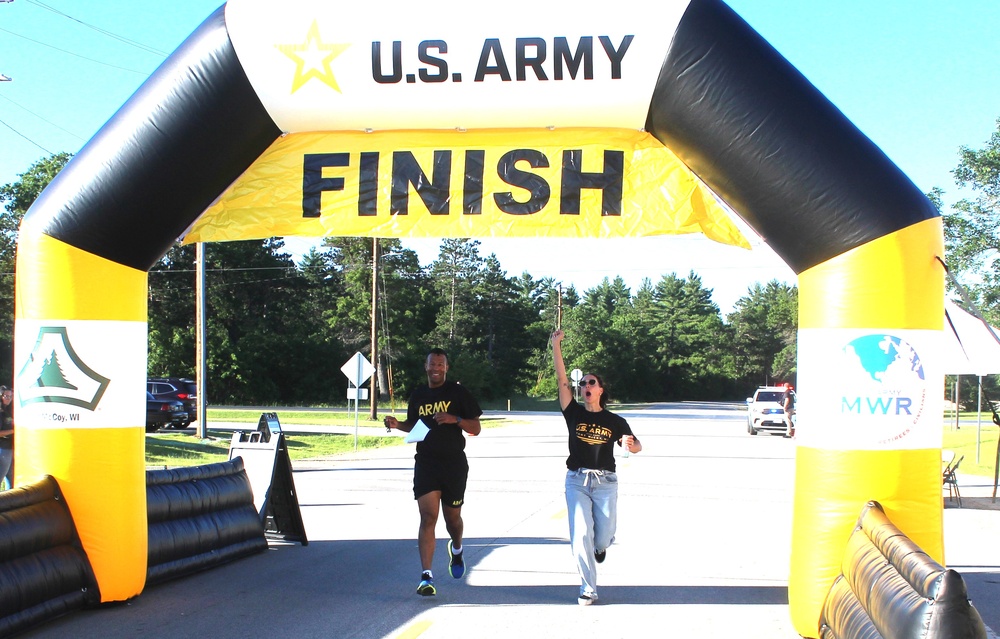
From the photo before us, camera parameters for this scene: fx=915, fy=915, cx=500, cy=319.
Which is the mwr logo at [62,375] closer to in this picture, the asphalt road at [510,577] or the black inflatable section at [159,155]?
the black inflatable section at [159,155]

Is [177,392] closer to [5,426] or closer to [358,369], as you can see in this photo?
[358,369]

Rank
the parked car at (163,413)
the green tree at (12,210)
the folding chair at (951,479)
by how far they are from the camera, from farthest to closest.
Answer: the green tree at (12,210) → the parked car at (163,413) → the folding chair at (951,479)

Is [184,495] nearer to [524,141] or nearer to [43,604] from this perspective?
[43,604]

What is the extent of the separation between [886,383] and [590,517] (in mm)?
2321

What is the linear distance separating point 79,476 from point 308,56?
3.56m

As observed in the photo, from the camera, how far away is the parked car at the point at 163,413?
2864 centimetres

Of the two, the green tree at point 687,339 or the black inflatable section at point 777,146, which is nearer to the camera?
the black inflatable section at point 777,146

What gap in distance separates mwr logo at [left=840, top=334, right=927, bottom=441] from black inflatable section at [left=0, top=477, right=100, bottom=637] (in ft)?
18.3

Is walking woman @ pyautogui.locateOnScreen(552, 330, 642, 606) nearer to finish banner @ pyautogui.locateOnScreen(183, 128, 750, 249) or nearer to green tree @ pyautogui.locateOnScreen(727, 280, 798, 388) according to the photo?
finish banner @ pyautogui.locateOnScreen(183, 128, 750, 249)

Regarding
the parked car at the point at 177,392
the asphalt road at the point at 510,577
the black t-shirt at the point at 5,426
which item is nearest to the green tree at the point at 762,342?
the parked car at the point at 177,392

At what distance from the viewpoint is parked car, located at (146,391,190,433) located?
28.6 m

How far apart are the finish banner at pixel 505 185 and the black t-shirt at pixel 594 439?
4.88 feet

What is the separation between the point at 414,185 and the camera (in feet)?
24.6

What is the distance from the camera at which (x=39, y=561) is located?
635 centimetres
